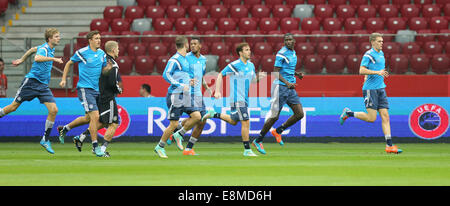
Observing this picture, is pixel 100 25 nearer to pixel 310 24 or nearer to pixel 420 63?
pixel 310 24

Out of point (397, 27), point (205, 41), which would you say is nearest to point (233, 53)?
point (205, 41)

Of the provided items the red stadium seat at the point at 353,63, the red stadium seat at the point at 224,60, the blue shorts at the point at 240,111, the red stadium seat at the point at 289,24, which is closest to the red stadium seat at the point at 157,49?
the red stadium seat at the point at 224,60

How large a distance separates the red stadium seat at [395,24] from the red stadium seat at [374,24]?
0.24 meters

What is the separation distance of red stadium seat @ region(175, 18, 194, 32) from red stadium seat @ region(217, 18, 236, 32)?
864 millimetres

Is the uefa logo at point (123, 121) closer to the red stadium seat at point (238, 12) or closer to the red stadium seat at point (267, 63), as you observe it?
the red stadium seat at point (267, 63)

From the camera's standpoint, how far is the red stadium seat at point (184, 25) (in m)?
23.2

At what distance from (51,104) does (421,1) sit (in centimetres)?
1432

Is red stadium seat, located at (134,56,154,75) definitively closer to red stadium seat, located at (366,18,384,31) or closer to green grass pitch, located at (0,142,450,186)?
green grass pitch, located at (0,142,450,186)

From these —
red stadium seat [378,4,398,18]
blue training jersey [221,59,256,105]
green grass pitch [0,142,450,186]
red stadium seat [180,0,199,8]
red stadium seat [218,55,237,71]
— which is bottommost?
green grass pitch [0,142,450,186]

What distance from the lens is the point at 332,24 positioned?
75.0 feet

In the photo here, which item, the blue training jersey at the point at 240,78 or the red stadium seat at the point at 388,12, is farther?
the red stadium seat at the point at 388,12

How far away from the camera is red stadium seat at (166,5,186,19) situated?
958 inches

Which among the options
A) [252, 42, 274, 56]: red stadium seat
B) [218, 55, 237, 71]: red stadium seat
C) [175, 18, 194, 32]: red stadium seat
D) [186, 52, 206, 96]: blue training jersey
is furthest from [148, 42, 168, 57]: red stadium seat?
[186, 52, 206, 96]: blue training jersey

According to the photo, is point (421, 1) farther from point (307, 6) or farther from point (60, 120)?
point (60, 120)
